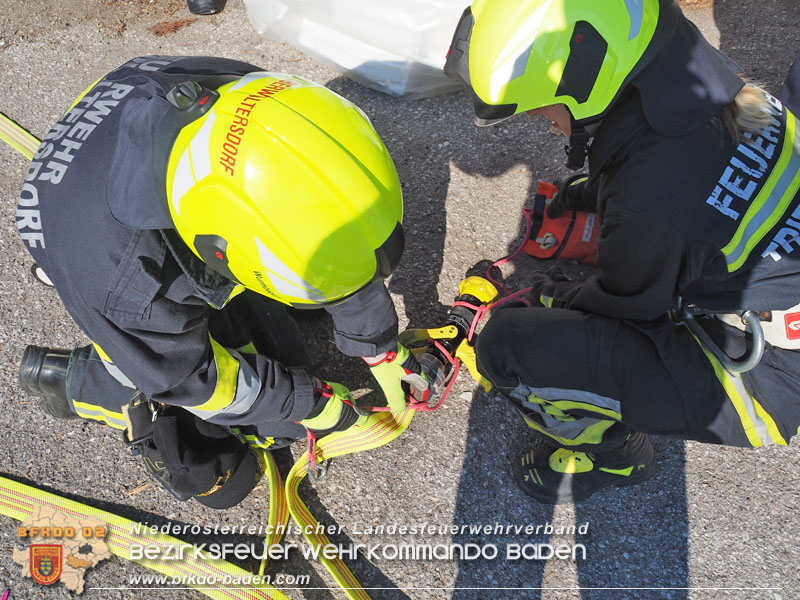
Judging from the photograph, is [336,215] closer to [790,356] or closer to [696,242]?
[696,242]

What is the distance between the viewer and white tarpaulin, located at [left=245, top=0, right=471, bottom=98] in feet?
10.1

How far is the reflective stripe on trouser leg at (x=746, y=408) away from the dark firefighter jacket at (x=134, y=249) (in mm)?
1219

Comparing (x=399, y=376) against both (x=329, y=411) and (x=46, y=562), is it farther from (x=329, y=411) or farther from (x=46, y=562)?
(x=46, y=562)

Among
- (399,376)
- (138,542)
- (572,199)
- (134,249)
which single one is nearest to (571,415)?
(399,376)

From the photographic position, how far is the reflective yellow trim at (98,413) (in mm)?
2410

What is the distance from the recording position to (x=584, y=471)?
96.3 inches

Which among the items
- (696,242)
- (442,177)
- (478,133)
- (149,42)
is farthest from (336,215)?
(149,42)

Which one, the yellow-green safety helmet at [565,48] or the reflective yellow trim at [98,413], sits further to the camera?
the reflective yellow trim at [98,413]

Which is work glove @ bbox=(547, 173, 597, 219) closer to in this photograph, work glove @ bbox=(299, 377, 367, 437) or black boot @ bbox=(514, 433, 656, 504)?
black boot @ bbox=(514, 433, 656, 504)

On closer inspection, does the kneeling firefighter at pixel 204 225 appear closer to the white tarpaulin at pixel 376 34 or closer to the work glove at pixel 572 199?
the work glove at pixel 572 199

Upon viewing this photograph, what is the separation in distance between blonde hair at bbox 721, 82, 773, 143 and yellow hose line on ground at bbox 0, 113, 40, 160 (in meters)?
3.62

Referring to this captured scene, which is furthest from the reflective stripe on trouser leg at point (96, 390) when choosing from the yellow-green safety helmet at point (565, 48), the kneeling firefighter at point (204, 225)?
the yellow-green safety helmet at point (565, 48)

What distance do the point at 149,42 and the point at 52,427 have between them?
2.70 meters

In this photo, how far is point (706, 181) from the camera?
173 cm
